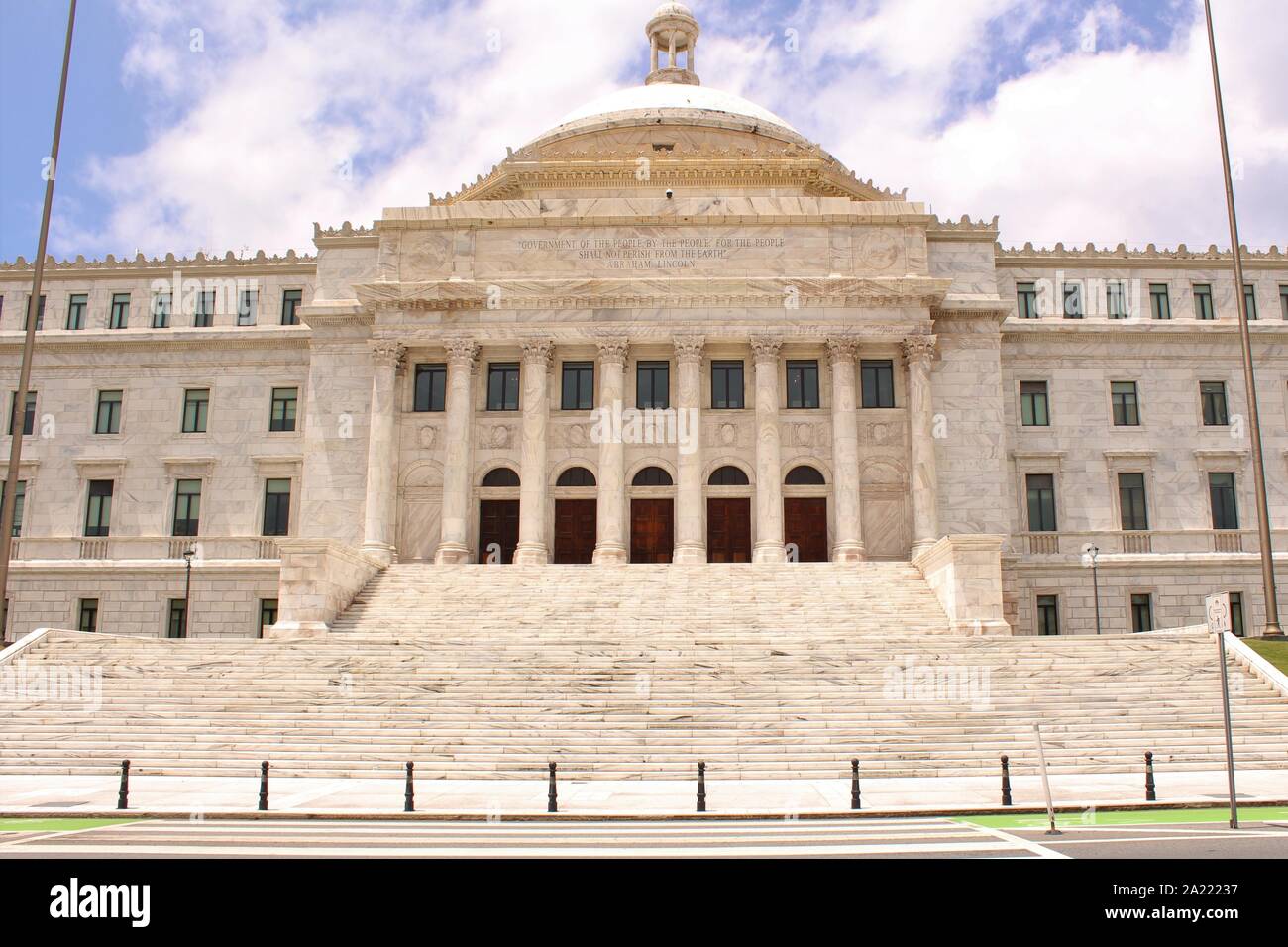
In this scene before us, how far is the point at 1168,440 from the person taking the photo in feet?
167

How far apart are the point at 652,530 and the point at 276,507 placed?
16.9 meters

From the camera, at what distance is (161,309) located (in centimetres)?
5431

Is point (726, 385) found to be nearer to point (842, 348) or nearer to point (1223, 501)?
point (842, 348)

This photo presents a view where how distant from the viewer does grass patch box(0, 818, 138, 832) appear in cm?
1644

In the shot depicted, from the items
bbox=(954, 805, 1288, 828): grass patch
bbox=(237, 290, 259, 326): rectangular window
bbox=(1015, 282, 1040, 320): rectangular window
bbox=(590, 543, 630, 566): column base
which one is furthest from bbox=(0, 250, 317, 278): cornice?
bbox=(954, 805, 1288, 828): grass patch

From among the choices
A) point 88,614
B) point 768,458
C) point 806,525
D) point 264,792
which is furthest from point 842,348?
point 88,614

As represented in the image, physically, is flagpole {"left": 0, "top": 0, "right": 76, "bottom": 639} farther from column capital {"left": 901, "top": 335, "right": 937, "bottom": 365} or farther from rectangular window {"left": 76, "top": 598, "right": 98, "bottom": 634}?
column capital {"left": 901, "top": 335, "right": 937, "bottom": 365}

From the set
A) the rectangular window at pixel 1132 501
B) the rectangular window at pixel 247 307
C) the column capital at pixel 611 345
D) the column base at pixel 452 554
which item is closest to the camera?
the column base at pixel 452 554

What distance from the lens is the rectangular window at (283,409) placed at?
52.2 m

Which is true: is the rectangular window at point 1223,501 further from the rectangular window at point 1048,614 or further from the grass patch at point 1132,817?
the grass patch at point 1132,817

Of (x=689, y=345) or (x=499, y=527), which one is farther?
(x=499, y=527)

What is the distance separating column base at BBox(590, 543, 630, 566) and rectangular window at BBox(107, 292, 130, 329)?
25992 millimetres

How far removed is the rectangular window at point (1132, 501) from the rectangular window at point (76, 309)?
48.5m

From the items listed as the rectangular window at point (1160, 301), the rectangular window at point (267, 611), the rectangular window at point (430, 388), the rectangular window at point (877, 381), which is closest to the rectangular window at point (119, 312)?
the rectangular window at point (430, 388)
